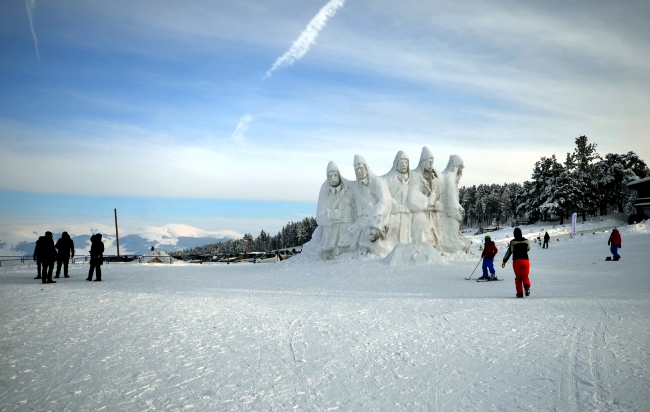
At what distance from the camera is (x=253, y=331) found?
22.8 feet

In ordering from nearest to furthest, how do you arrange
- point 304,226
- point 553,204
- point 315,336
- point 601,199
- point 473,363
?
point 473,363, point 315,336, point 553,204, point 601,199, point 304,226

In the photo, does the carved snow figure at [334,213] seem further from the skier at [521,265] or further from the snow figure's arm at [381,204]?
the skier at [521,265]

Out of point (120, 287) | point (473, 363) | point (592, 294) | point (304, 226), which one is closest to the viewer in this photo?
point (473, 363)

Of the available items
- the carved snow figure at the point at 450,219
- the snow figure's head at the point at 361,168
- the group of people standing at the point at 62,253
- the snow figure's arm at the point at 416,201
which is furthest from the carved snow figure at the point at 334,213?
the group of people standing at the point at 62,253

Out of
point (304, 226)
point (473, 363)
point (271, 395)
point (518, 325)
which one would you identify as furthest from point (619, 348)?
point (304, 226)

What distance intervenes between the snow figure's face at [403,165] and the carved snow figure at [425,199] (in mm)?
649

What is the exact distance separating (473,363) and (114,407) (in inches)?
160

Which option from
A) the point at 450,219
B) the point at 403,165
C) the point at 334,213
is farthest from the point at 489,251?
the point at 334,213

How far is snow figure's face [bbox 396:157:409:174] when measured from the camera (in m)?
22.5

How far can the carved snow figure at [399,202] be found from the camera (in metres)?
22.0

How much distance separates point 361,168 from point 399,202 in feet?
8.90

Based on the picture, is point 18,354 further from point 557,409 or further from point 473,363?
point 557,409

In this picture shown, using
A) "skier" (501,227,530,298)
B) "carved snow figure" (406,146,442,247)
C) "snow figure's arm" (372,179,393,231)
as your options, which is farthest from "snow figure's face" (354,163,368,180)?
"skier" (501,227,530,298)

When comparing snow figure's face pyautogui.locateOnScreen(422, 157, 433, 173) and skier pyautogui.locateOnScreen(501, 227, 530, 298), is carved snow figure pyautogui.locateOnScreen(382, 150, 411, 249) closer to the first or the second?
snow figure's face pyautogui.locateOnScreen(422, 157, 433, 173)
